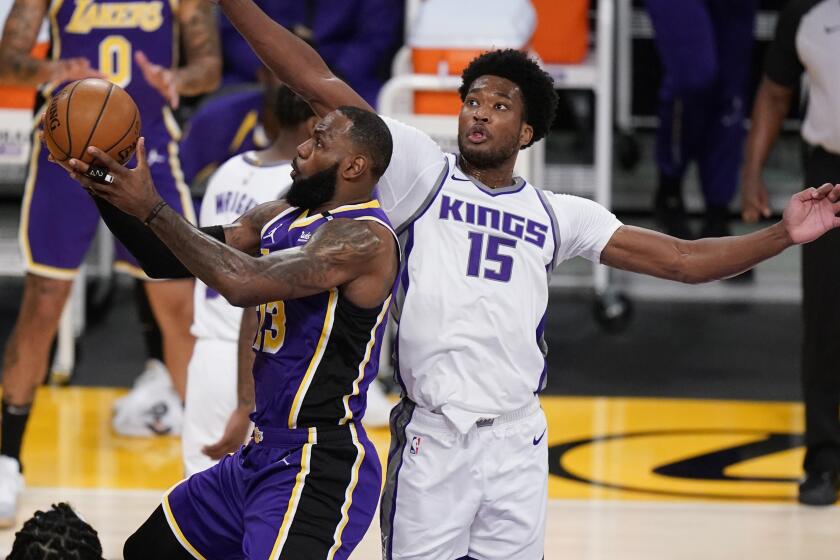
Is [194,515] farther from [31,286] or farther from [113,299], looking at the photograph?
[113,299]

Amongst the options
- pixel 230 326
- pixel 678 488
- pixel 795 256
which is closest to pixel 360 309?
pixel 230 326

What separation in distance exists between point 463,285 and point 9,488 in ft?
7.65

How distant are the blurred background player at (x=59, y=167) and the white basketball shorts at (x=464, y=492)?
201cm

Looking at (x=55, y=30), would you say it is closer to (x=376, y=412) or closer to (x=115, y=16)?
(x=115, y=16)

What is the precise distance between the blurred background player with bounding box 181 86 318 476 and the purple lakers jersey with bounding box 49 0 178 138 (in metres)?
0.95

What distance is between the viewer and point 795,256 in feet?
33.5

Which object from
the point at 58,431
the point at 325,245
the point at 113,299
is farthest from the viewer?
the point at 113,299

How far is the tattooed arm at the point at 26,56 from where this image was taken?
571 cm

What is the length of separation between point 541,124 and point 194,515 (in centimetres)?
139

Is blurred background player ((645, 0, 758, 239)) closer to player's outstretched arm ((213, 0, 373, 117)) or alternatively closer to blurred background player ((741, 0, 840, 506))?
blurred background player ((741, 0, 840, 506))

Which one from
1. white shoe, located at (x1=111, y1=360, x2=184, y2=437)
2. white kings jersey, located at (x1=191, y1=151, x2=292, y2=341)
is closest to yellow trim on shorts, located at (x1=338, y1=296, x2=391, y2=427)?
white kings jersey, located at (x1=191, y1=151, x2=292, y2=341)

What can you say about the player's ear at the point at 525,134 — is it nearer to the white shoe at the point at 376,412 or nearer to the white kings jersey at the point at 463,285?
the white kings jersey at the point at 463,285

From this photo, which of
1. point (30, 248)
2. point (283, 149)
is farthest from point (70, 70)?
point (283, 149)

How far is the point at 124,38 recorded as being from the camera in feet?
20.3
